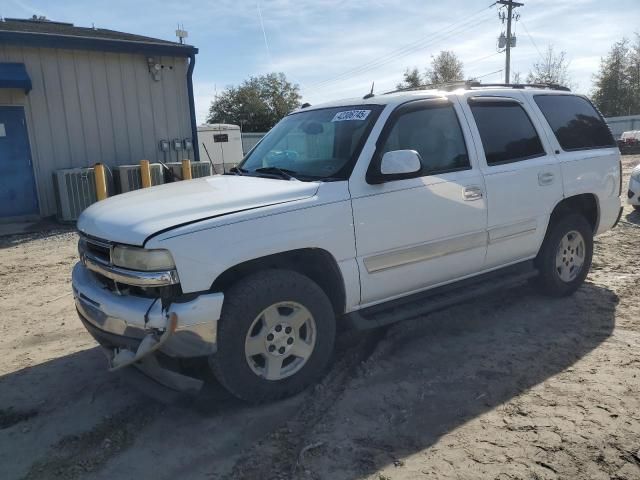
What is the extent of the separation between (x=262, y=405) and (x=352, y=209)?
1.40 metres

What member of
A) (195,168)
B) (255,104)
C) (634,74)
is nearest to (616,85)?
(634,74)

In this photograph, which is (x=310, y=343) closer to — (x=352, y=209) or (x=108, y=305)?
(x=352, y=209)

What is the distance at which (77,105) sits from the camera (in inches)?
458

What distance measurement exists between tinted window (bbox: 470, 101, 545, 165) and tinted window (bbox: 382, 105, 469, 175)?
28cm

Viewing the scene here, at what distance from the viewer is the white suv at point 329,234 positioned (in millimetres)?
3061

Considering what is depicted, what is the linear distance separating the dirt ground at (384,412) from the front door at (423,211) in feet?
2.13

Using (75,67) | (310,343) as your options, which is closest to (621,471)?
(310,343)

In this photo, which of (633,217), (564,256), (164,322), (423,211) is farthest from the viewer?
(633,217)

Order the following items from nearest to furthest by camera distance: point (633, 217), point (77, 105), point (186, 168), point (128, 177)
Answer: point (633, 217)
point (128, 177)
point (77, 105)
point (186, 168)

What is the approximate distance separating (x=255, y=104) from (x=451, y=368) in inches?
2054

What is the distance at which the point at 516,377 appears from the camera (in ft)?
12.3

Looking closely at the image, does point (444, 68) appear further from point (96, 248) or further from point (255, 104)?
point (96, 248)

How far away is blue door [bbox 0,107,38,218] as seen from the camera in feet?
35.7

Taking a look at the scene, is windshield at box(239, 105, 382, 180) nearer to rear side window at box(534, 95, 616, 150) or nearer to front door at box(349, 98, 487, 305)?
front door at box(349, 98, 487, 305)
